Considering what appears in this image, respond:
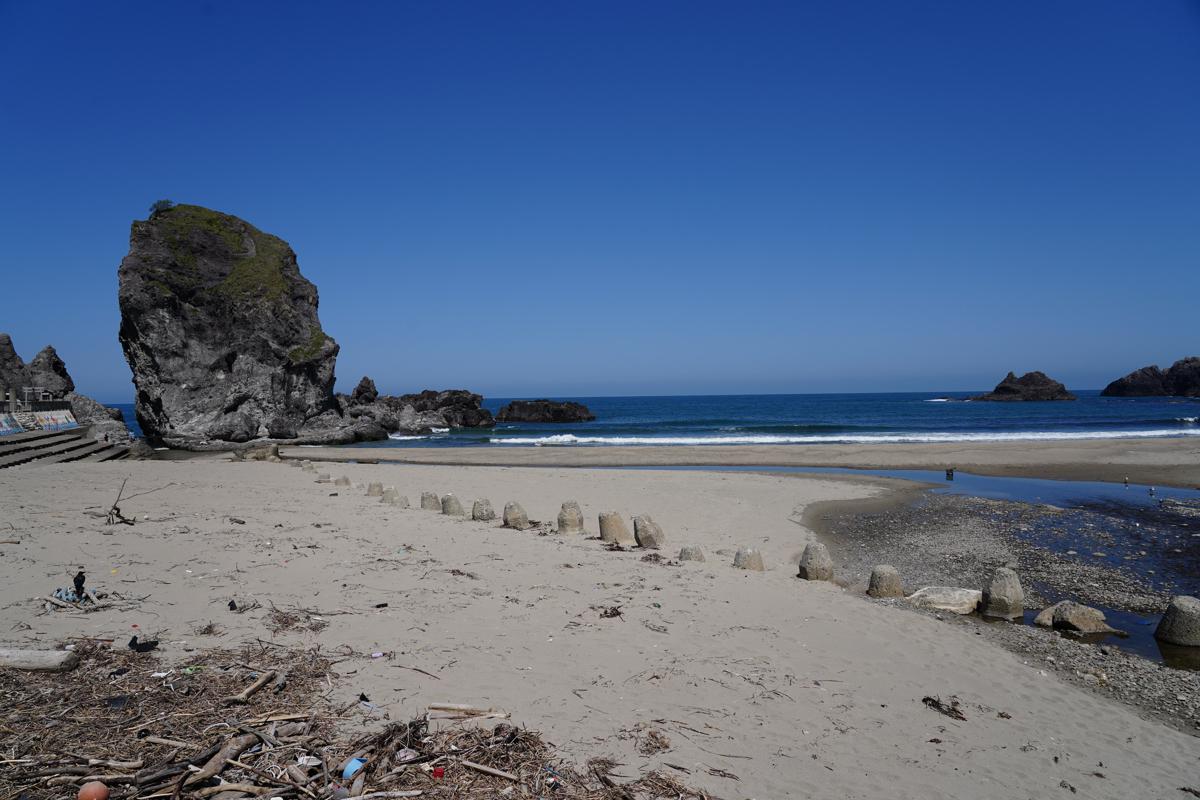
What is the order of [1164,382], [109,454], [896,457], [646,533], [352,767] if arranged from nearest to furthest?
[352,767] < [646,533] < [109,454] < [896,457] < [1164,382]

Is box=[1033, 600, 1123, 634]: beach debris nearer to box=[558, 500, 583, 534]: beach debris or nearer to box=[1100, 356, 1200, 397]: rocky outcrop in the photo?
box=[558, 500, 583, 534]: beach debris

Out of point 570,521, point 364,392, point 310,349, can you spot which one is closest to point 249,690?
point 570,521

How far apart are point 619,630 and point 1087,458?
85.8ft

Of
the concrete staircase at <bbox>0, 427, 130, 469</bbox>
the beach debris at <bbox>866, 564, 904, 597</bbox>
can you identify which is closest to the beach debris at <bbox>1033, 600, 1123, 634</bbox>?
the beach debris at <bbox>866, 564, 904, 597</bbox>

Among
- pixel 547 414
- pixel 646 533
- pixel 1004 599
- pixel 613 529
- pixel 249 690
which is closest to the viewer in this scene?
pixel 249 690

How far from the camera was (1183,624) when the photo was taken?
7.15 meters

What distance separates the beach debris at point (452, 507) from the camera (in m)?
12.3

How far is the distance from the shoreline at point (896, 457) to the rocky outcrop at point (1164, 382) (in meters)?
68.2

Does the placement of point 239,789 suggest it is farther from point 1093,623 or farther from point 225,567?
point 1093,623

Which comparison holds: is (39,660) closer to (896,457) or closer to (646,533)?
(646,533)

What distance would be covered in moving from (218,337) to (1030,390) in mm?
92262

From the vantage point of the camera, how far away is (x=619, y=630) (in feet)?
20.4

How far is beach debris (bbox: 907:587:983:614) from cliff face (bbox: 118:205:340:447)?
112ft

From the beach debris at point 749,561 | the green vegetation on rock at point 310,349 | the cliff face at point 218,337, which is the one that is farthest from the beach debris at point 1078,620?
the green vegetation on rock at point 310,349
